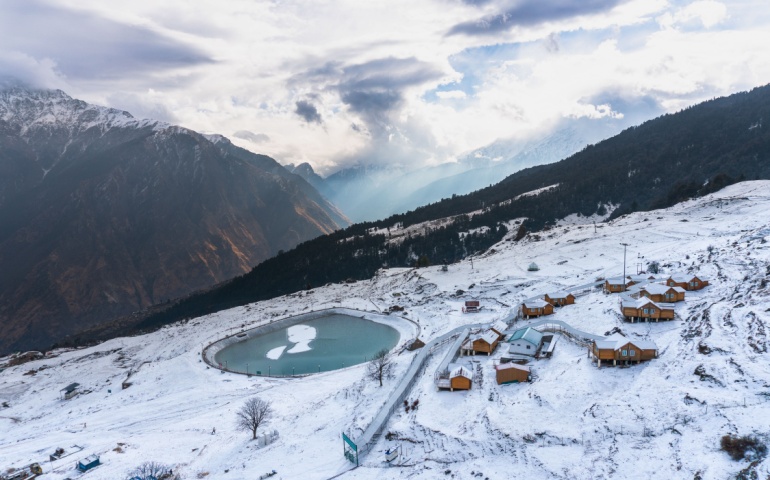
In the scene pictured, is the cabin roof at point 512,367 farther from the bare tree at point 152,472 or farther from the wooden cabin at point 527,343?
the bare tree at point 152,472

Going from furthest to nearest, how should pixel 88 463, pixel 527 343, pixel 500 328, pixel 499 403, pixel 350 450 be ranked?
pixel 500 328 < pixel 527 343 < pixel 88 463 < pixel 499 403 < pixel 350 450

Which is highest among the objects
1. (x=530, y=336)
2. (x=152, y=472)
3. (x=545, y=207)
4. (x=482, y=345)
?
(x=545, y=207)

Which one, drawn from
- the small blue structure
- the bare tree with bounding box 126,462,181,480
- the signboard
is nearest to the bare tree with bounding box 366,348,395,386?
the signboard

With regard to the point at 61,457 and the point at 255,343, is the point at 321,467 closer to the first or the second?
the point at 61,457

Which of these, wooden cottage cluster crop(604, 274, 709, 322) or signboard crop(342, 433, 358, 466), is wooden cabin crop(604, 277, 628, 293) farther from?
signboard crop(342, 433, 358, 466)

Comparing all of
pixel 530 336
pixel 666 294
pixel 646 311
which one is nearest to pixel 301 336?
pixel 530 336

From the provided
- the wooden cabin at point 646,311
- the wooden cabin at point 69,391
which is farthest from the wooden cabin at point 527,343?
the wooden cabin at point 69,391

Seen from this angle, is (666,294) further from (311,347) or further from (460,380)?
(311,347)
